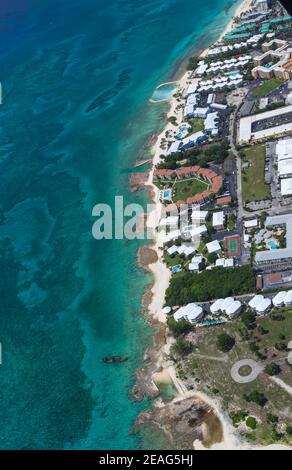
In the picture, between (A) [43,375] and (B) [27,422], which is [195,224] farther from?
(B) [27,422]

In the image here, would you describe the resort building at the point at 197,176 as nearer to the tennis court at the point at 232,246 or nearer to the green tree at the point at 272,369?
the tennis court at the point at 232,246

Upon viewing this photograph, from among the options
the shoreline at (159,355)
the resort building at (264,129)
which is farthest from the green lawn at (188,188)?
the resort building at (264,129)

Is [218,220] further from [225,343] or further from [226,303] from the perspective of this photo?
[225,343]

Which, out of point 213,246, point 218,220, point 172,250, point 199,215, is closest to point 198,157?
point 199,215

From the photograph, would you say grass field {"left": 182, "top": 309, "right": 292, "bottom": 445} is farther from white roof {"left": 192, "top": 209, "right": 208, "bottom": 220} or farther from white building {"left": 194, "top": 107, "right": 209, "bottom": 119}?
white building {"left": 194, "top": 107, "right": 209, "bottom": 119}

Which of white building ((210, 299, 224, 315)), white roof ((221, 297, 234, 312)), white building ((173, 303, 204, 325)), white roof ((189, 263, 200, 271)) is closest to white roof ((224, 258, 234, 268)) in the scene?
white roof ((189, 263, 200, 271))
